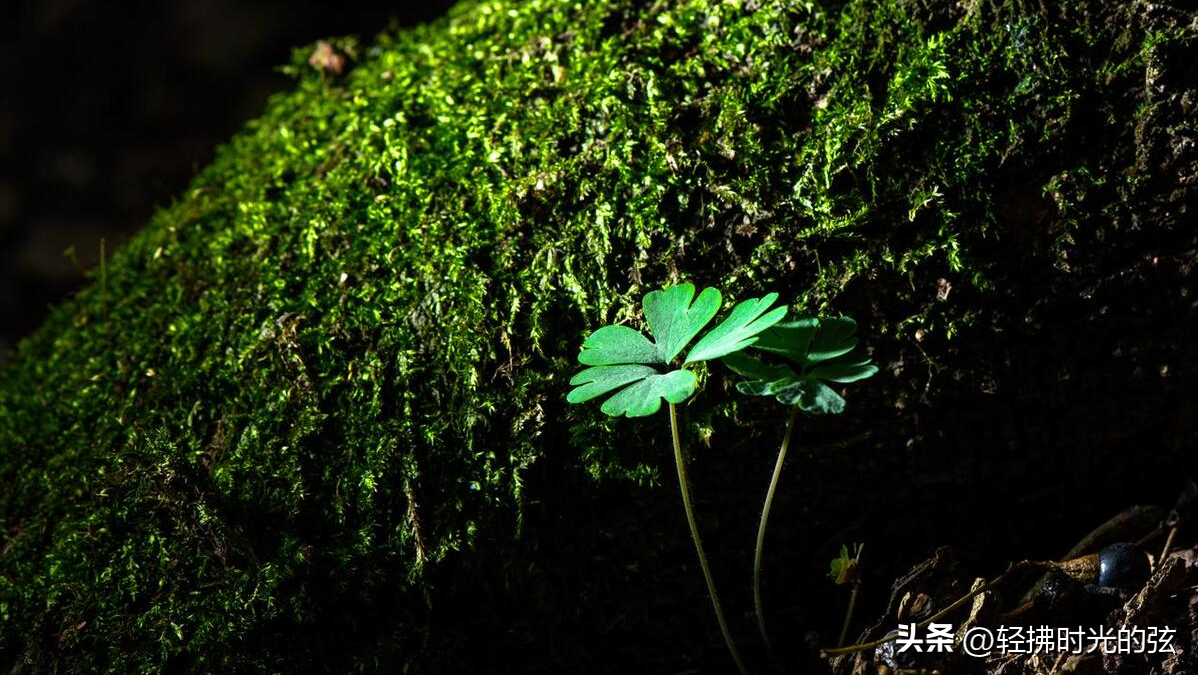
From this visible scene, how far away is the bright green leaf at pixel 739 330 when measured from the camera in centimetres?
127

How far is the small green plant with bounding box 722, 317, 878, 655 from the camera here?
1325 millimetres

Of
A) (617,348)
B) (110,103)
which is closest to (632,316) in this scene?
(617,348)

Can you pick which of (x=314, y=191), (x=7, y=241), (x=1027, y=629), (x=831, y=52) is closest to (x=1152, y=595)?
(x=1027, y=629)

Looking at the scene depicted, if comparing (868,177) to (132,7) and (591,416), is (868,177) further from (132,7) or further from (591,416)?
(132,7)

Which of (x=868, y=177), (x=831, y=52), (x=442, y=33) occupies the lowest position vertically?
(x=868, y=177)

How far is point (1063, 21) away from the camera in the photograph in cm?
160

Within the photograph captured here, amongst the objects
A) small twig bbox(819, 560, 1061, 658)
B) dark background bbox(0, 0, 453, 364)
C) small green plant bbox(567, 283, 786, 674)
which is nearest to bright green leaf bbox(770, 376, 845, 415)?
small green plant bbox(567, 283, 786, 674)

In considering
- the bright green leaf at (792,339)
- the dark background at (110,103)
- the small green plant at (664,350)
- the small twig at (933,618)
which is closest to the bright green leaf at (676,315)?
the small green plant at (664,350)

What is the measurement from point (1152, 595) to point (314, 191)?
1907 millimetres

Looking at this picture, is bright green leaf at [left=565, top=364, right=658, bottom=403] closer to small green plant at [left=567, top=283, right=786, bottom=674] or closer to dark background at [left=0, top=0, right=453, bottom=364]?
small green plant at [left=567, top=283, right=786, bottom=674]

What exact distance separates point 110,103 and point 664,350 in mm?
3911

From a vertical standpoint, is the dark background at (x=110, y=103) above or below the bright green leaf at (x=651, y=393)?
above

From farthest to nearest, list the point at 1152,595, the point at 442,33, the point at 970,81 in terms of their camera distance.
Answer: the point at 442,33, the point at 970,81, the point at 1152,595

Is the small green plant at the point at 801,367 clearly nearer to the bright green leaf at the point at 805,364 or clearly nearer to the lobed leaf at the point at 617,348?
the bright green leaf at the point at 805,364
